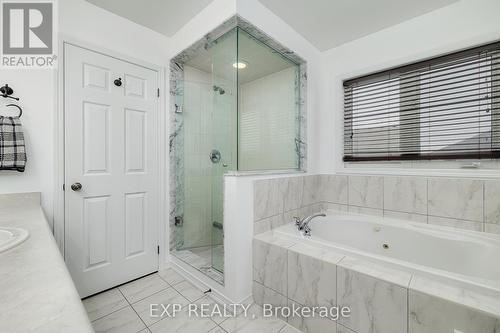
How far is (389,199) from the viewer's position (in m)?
2.09

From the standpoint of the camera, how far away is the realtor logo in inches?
58.7

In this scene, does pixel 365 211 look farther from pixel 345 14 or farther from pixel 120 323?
pixel 120 323

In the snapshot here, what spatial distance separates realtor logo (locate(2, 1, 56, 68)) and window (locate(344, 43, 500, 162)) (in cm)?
266

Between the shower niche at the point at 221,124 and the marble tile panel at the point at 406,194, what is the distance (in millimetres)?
861

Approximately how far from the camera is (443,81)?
74.4 inches

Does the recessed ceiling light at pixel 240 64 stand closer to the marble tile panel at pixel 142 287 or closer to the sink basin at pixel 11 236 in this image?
the sink basin at pixel 11 236

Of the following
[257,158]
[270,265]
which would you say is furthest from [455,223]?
[257,158]

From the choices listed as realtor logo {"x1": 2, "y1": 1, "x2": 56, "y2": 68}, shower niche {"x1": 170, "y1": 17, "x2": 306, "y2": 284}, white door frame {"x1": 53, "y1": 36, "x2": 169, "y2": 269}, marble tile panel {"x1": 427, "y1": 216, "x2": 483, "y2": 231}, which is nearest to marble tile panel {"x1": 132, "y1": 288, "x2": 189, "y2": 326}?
shower niche {"x1": 170, "y1": 17, "x2": 306, "y2": 284}

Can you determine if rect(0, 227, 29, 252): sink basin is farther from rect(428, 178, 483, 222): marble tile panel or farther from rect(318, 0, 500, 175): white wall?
rect(428, 178, 483, 222): marble tile panel

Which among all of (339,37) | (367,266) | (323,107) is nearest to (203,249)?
(367,266)

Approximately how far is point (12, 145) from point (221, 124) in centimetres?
138

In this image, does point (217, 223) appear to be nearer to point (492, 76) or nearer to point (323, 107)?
point (323, 107)

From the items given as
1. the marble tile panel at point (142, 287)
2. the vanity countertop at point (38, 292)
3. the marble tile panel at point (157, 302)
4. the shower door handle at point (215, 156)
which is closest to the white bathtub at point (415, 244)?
the shower door handle at point (215, 156)

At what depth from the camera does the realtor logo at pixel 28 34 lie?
4.89ft
